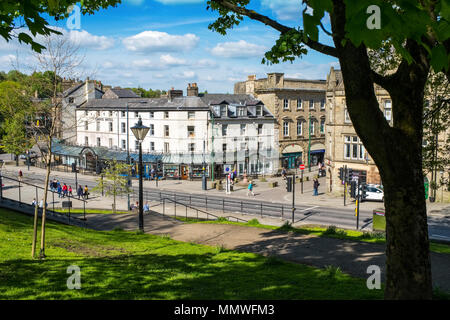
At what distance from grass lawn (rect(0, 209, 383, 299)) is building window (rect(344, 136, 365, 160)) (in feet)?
98.2

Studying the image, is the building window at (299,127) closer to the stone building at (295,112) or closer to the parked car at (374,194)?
the stone building at (295,112)

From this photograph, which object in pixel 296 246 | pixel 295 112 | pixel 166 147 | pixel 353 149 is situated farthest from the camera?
pixel 295 112

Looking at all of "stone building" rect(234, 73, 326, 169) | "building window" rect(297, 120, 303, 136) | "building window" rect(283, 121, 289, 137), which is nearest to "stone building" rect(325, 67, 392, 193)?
"stone building" rect(234, 73, 326, 169)

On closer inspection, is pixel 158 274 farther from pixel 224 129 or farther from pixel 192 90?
pixel 192 90

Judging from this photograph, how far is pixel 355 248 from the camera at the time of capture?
1316 centimetres

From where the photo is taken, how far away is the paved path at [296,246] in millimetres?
11227

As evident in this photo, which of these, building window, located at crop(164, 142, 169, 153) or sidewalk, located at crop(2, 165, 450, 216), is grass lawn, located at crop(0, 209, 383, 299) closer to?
sidewalk, located at crop(2, 165, 450, 216)

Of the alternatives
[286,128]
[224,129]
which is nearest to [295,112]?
[286,128]

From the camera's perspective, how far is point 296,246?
44.5 feet

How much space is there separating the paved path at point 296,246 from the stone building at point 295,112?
1638 inches

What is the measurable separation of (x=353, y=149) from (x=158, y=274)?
34.8 meters

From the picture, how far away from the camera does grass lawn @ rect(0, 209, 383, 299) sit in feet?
25.4

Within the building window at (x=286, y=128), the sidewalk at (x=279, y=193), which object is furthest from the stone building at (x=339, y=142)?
the building window at (x=286, y=128)
